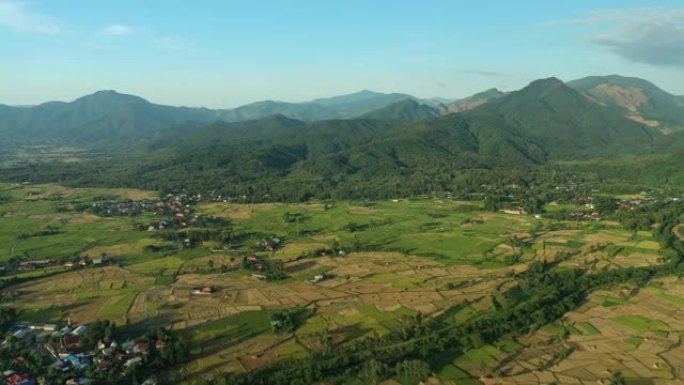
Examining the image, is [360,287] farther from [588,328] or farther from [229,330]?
[588,328]

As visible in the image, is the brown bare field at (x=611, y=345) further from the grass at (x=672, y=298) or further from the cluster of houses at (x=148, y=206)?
the cluster of houses at (x=148, y=206)

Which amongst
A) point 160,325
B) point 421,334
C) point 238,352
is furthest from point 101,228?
point 421,334

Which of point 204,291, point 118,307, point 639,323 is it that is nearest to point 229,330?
point 204,291

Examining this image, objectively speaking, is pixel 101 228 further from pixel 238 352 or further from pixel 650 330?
pixel 650 330

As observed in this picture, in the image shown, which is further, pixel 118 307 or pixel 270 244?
pixel 270 244

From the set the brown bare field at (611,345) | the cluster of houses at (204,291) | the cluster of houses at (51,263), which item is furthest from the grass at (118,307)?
the brown bare field at (611,345)

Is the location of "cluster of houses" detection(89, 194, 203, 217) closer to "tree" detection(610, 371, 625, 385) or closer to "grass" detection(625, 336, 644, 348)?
"grass" detection(625, 336, 644, 348)

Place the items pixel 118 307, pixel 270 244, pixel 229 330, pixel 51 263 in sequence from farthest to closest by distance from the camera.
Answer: pixel 270 244 → pixel 51 263 → pixel 118 307 → pixel 229 330
